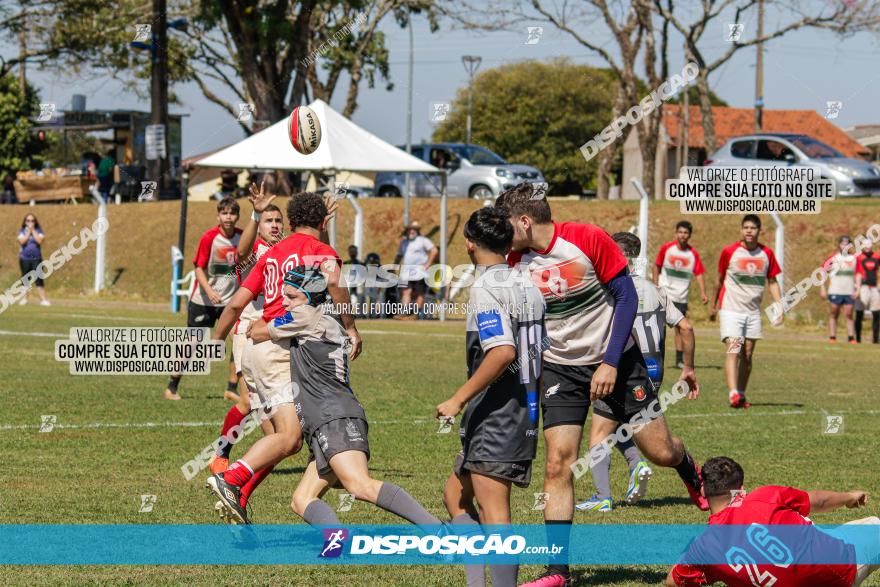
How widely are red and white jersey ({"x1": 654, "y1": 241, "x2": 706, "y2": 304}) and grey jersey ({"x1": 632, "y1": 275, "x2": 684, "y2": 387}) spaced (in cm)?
787

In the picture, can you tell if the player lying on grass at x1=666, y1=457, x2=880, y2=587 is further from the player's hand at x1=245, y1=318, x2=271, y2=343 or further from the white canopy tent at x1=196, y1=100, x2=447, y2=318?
the white canopy tent at x1=196, y1=100, x2=447, y2=318

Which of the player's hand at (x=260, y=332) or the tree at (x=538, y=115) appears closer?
the player's hand at (x=260, y=332)

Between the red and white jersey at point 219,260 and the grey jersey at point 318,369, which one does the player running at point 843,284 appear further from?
the grey jersey at point 318,369

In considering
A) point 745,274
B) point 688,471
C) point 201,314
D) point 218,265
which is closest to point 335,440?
point 688,471

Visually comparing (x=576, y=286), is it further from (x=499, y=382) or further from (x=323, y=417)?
(x=323, y=417)

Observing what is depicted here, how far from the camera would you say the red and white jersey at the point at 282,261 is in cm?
743

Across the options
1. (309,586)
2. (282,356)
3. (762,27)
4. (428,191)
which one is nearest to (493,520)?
(309,586)

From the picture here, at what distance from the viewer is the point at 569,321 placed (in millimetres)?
7148

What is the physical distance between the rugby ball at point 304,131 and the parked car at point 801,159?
17.4m

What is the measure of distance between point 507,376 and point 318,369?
4.43 ft

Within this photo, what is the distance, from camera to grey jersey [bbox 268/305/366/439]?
6770 mm

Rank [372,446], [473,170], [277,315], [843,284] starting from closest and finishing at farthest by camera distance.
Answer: [277,315]
[372,446]
[843,284]
[473,170]

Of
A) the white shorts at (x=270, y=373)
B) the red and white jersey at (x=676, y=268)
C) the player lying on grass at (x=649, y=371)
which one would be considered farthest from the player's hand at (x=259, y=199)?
the red and white jersey at (x=676, y=268)

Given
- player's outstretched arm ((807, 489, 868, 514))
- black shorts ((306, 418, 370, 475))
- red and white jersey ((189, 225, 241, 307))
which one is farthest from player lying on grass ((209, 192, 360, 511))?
red and white jersey ((189, 225, 241, 307))
